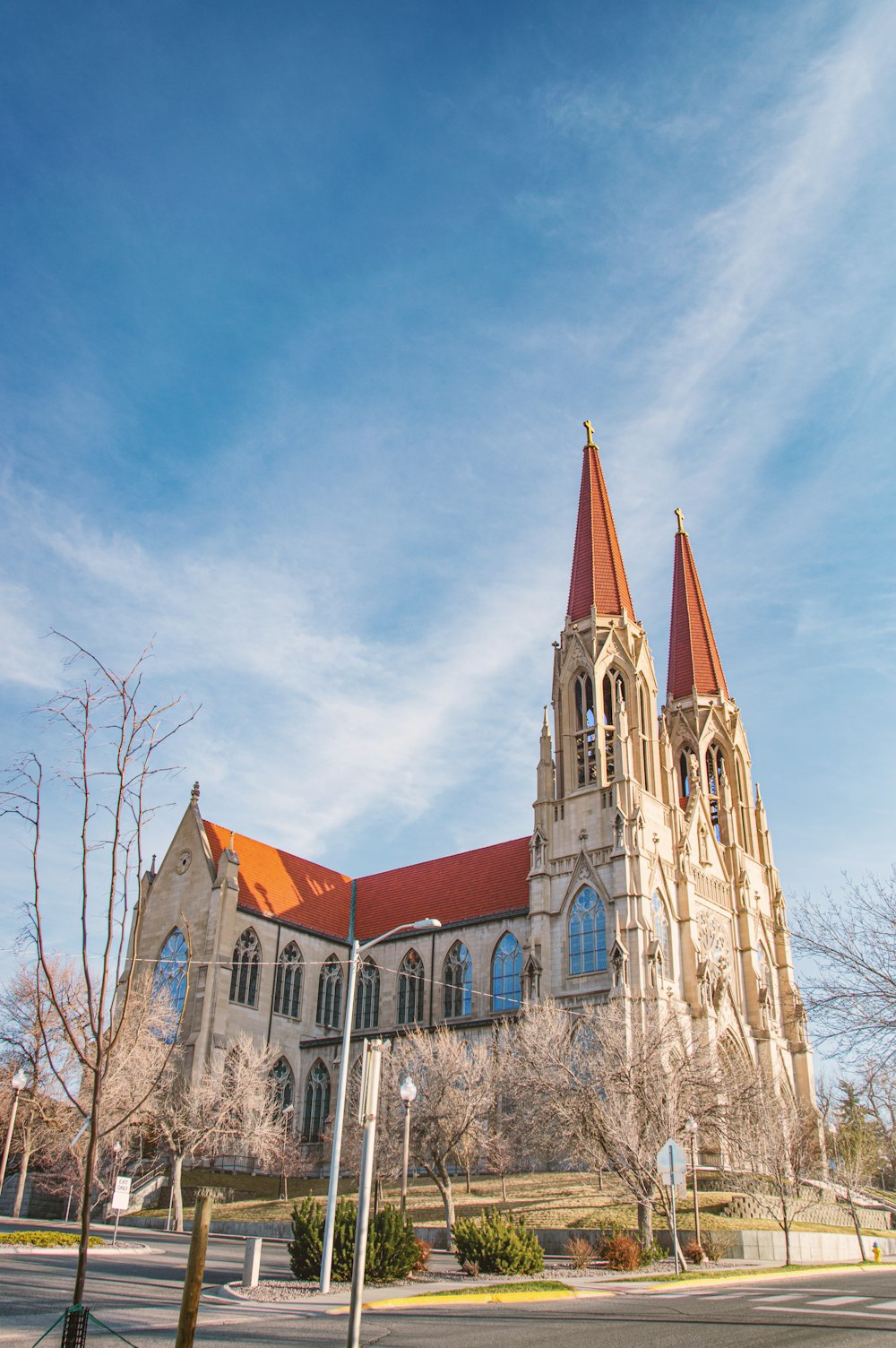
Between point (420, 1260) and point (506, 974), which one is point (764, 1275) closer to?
point (420, 1260)

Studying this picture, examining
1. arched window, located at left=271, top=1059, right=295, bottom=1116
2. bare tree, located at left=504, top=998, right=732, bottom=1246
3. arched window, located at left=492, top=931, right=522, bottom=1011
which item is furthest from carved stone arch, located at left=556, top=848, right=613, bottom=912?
arched window, located at left=271, top=1059, right=295, bottom=1116

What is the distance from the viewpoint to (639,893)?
42.1 metres

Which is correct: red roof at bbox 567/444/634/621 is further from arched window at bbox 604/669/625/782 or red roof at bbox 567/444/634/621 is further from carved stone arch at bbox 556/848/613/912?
carved stone arch at bbox 556/848/613/912

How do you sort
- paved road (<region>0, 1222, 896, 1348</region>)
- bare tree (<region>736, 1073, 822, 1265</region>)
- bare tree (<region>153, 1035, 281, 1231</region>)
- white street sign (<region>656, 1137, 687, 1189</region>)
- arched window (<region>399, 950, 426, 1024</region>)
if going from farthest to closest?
arched window (<region>399, 950, 426, 1024</region>)
bare tree (<region>153, 1035, 281, 1231</region>)
bare tree (<region>736, 1073, 822, 1265</region>)
white street sign (<region>656, 1137, 687, 1189</region>)
paved road (<region>0, 1222, 896, 1348</region>)

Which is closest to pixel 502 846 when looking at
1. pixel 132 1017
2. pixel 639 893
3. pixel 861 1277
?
pixel 639 893

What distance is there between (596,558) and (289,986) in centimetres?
2697

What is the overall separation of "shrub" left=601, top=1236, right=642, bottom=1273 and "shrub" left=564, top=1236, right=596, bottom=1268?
1.76 ft

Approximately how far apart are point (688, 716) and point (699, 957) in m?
17.3

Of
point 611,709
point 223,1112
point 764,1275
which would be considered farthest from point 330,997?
point 764,1275

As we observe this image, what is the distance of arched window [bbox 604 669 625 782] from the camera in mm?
47469

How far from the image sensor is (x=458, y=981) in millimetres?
50219

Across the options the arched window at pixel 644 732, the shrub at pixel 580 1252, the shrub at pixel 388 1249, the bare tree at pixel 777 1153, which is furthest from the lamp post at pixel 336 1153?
the arched window at pixel 644 732

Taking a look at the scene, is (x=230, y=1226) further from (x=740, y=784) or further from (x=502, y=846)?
(x=740, y=784)

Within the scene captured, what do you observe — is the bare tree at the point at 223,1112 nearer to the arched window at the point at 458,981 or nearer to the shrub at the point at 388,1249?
the arched window at the point at 458,981
